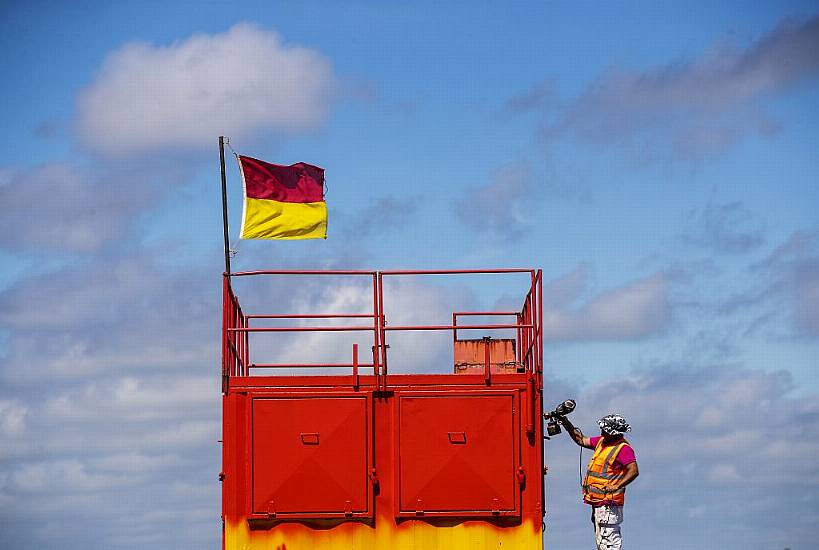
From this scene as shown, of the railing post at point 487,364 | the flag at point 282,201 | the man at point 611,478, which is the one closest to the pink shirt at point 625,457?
the man at point 611,478

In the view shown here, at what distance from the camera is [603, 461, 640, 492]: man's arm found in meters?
23.5

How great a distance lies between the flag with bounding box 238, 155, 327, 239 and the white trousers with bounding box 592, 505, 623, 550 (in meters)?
7.53

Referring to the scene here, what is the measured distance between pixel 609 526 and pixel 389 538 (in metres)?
3.41

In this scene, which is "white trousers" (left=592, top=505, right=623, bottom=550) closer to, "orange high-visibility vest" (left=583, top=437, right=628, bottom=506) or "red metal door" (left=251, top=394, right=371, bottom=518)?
"orange high-visibility vest" (left=583, top=437, right=628, bottom=506)

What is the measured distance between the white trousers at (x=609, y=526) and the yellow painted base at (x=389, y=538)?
1003mm

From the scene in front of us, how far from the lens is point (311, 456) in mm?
24312

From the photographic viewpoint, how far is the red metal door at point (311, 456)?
79.3ft

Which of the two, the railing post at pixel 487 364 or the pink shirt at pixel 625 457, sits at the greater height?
the railing post at pixel 487 364

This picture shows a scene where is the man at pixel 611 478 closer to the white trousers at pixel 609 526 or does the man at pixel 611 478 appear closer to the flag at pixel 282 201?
the white trousers at pixel 609 526

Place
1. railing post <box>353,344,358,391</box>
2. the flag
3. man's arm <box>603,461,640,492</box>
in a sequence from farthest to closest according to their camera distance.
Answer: the flag
railing post <box>353,344,358,391</box>
man's arm <box>603,461,640,492</box>

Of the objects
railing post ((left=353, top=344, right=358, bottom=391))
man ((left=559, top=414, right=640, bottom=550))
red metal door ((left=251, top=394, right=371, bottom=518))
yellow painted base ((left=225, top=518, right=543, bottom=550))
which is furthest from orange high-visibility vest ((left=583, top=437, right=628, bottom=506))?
railing post ((left=353, top=344, right=358, bottom=391))

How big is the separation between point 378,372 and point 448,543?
2883 mm

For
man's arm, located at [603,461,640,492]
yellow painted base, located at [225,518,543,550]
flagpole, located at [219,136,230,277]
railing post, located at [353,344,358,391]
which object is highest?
flagpole, located at [219,136,230,277]

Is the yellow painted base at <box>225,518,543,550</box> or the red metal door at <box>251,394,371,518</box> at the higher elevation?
the red metal door at <box>251,394,371,518</box>
